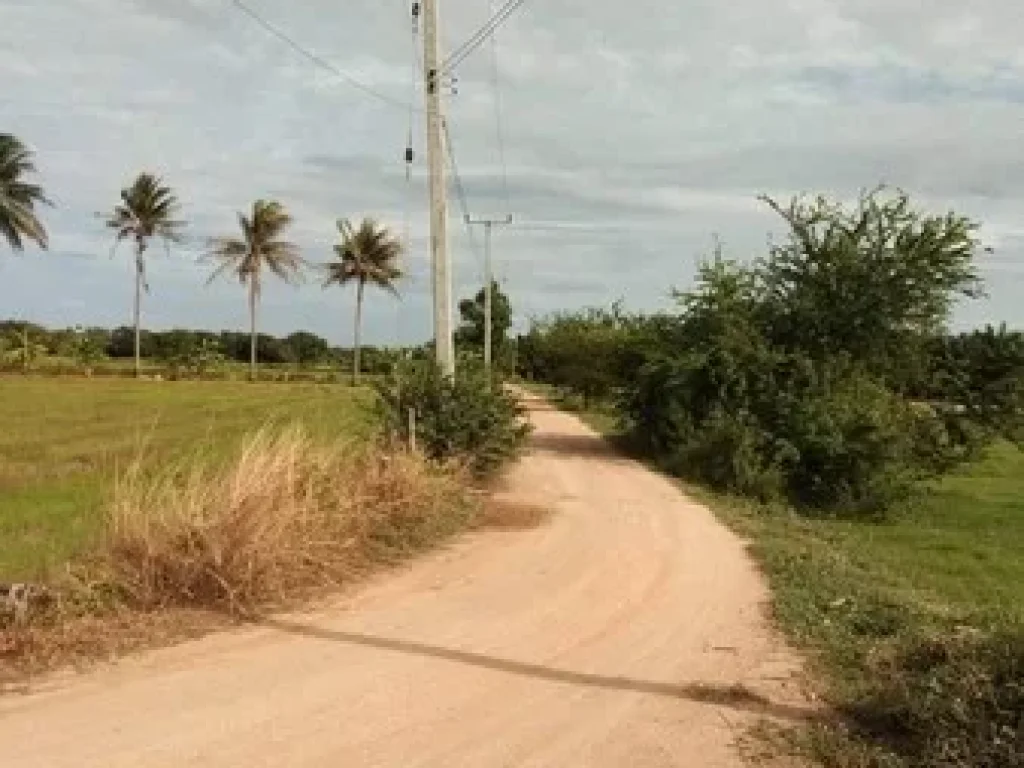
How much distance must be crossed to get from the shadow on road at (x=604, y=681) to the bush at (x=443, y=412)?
30.1ft

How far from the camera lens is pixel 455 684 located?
7594mm

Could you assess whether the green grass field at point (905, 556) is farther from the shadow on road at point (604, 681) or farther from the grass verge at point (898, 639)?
the shadow on road at point (604, 681)

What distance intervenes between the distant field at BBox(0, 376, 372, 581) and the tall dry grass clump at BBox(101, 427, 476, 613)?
115cm

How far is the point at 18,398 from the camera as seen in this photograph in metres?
53.2

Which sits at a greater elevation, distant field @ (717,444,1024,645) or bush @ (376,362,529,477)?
bush @ (376,362,529,477)

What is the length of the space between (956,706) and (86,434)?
3115 cm

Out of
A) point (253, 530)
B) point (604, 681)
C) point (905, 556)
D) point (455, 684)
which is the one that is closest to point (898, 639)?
point (604, 681)

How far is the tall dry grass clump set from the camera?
9.45m

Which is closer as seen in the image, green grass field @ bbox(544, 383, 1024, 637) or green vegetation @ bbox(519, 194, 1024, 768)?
green grass field @ bbox(544, 383, 1024, 637)

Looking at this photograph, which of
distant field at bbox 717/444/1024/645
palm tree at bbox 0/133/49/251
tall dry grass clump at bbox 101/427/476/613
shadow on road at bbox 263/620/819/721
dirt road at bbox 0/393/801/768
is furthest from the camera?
palm tree at bbox 0/133/49/251

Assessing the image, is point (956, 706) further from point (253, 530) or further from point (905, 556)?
point (905, 556)

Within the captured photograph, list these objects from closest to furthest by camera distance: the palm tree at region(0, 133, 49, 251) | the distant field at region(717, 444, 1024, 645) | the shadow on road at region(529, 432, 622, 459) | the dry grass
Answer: the dry grass, the distant field at region(717, 444, 1024, 645), the shadow on road at region(529, 432, 622, 459), the palm tree at region(0, 133, 49, 251)

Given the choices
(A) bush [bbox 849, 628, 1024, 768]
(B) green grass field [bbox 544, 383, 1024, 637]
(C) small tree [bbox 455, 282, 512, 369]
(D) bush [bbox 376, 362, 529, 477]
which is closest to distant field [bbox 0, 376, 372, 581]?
(D) bush [bbox 376, 362, 529, 477]

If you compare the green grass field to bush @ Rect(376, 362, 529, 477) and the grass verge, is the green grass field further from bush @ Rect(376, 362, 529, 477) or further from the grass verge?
bush @ Rect(376, 362, 529, 477)
